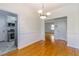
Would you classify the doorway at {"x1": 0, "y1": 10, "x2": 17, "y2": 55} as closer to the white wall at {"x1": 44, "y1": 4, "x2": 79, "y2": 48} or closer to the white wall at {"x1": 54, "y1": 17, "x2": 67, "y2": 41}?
the white wall at {"x1": 44, "y1": 4, "x2": 79, "y2": 48}

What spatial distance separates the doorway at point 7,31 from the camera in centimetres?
308

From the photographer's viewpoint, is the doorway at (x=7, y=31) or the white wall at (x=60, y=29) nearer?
the doorway at (x=7, y=31)

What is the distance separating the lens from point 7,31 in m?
3.34

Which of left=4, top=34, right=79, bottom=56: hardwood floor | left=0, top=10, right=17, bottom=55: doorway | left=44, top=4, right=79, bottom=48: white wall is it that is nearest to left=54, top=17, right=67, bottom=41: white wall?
left=44, top=4, right=79, bottom=48: white wall

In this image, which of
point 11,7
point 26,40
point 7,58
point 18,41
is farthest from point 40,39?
point 7,58

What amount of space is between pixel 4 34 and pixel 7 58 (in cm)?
200

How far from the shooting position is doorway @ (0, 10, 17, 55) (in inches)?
121

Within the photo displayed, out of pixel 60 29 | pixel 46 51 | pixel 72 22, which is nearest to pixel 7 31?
pixel 46 51

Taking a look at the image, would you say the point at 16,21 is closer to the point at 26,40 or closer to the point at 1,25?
the point at 1,25

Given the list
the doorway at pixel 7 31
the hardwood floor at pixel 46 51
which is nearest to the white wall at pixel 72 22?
the hardwood floor at pixel 46 51

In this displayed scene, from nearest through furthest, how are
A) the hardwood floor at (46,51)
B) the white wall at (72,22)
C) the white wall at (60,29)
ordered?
the hardwood floor at (46,51) → the white wall at (72,22) → the white wall at (60,29)

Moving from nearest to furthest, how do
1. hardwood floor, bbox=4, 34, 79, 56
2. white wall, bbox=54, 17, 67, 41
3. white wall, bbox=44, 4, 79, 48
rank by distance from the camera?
hardwood floor, bbox=4, 34, 79, 56, white wall, bbox=44, 4, 79, 48, white wall, bbox=54, 17, 67, 41

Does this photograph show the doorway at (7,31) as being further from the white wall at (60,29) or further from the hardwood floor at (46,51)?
the white wall at (60,29)

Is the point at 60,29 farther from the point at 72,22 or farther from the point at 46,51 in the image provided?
the point at 46,51
